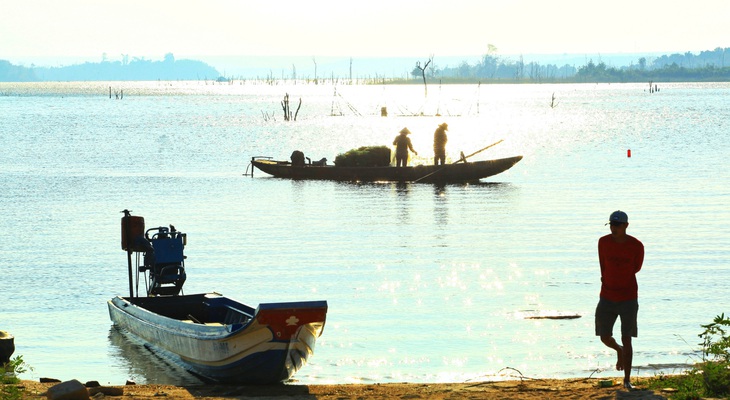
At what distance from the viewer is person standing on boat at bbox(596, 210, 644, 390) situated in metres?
10.5

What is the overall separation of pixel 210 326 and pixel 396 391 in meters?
2.58

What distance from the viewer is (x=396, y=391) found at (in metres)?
11.9

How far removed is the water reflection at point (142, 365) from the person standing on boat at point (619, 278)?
556 centimetres

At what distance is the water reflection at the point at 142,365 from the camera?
1386cm

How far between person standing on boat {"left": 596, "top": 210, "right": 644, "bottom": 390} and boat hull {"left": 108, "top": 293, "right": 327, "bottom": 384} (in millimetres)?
3159

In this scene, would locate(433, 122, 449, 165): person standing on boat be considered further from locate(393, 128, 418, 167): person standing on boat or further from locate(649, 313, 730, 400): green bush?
locate(649, 313, 730, 400): green bush

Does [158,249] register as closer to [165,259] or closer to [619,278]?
[165,259]

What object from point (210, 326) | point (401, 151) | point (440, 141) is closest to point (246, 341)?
point (210, 326)

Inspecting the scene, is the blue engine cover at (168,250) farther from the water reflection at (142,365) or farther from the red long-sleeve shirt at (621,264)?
the red long-sleeve shirt at (621,264)

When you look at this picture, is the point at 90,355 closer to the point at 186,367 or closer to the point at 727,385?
the point at 186,367

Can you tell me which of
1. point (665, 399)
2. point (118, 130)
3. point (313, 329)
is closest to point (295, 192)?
point (313, 329)

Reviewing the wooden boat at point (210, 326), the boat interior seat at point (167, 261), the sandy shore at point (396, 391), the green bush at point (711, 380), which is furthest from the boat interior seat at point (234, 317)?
the green bush at point (711, 380)

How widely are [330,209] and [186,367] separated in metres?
19.2

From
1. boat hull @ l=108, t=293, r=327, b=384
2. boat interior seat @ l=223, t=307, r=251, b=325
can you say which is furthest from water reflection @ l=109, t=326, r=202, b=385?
boat interior seat @ l=223, t=307, r=251, b=325
